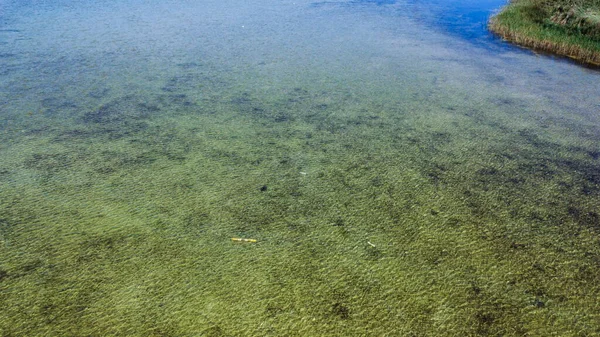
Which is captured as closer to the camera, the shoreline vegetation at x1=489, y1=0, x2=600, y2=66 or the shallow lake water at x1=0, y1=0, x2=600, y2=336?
the shallow lake water at x1=0, y1=0, x2=600, y2=336

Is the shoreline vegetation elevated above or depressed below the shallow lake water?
above

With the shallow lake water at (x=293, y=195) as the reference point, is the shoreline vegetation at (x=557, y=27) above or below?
above

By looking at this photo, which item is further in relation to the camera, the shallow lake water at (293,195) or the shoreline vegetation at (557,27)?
the shoreline vegetation at (557,27)

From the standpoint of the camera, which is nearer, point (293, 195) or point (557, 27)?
point (293, 195)

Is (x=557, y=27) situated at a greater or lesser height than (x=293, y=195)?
greater
